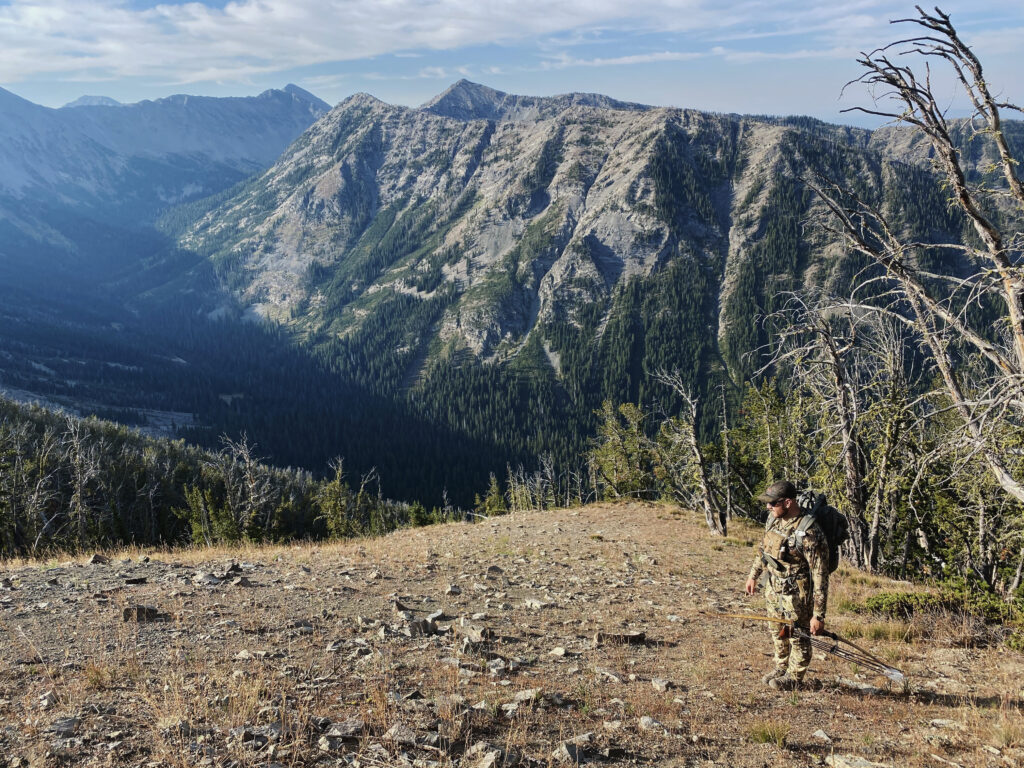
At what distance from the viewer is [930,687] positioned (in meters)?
8.95

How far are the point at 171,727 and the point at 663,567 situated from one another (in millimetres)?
15435

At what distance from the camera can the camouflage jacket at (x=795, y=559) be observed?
8891 millimetres

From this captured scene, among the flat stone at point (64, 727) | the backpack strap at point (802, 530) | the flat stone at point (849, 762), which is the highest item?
the backpack strap at point (802, 530)

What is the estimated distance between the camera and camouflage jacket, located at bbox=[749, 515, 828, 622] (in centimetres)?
889

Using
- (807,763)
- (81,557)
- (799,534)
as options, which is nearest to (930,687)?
(799,534)

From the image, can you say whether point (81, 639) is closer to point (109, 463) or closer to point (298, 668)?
point (298, 668)

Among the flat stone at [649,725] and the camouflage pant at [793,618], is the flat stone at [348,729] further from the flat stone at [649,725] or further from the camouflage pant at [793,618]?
the camouflage pant at [793,618]

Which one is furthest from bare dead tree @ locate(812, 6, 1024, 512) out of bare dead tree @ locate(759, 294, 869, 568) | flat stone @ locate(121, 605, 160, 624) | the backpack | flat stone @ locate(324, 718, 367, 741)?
flat stone @ locate(121, 605, 160, 624)

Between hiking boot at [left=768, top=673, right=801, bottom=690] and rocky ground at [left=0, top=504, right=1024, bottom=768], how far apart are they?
0.56 feet

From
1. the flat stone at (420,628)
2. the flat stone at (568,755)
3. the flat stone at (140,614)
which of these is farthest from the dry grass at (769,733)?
the flat stone at (140,614)

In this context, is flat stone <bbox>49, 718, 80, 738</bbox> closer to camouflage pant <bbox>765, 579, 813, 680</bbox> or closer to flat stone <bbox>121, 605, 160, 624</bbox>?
flat stone <bbox>121, 605, 160, 624</bbox>

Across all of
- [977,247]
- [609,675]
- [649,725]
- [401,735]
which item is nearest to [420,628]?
[609,675]

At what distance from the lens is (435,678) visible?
8.09 meters

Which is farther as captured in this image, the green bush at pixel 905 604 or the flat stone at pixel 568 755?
the green bush at pixel 905 604
